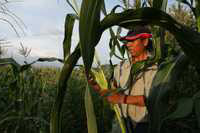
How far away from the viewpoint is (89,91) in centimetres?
48

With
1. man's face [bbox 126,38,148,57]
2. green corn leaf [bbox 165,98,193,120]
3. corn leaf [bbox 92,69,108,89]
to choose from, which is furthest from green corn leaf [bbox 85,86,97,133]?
man's face [bbox 126,38,148,57]

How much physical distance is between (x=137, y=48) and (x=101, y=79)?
399 mm

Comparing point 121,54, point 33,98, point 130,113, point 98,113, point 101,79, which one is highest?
point 121,54

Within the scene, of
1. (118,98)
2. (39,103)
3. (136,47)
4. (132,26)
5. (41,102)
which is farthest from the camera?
(41,102)

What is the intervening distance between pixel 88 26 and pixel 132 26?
161 mm

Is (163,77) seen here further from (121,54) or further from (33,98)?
(33,98)

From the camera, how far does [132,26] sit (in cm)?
56

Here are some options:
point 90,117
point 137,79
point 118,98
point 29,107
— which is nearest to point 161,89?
point 90,117

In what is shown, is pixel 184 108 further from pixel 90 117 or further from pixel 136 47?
pixel 136 47

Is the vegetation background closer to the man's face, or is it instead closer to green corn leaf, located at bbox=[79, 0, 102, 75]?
the man's face

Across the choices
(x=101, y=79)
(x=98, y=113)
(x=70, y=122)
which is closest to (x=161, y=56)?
(x=101, y=79)

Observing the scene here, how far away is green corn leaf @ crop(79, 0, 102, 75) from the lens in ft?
1.35

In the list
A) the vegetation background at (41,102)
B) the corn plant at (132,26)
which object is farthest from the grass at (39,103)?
the corn plant at (132,26)

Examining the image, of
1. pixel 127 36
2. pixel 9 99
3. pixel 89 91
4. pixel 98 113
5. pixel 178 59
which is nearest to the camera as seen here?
pixel 89 91
